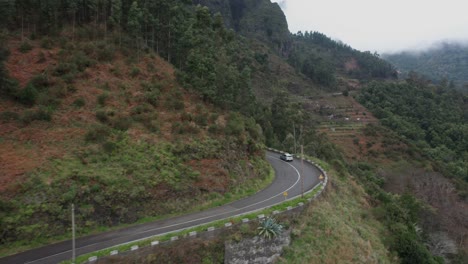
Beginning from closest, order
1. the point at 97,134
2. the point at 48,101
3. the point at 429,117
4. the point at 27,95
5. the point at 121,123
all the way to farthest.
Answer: the point at 97,134 → the point at 27,95 → the point at 121,123 → the point at 48,101 → the point at 429,117

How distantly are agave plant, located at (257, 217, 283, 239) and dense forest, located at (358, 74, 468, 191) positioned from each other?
152 feet

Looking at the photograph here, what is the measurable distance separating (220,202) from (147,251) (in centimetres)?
829

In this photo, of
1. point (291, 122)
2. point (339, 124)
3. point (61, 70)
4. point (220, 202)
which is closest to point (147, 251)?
point (220, 202)

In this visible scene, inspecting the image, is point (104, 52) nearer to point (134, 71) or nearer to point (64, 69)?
point (134, 71)

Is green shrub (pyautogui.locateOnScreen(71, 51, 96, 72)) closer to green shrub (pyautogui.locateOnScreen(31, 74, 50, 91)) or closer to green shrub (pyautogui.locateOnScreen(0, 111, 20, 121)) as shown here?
green shrub (pyautogui.locateOnScreen(31, 74, 50, 91))

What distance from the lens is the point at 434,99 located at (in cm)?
10044

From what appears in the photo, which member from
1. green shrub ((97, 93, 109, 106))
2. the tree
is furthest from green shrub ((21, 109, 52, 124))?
the tree

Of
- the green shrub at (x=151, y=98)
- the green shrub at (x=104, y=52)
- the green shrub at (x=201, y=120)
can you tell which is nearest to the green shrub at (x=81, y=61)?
the green shrub at (x=104, y=52)

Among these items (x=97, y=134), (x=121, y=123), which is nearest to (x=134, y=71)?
(x=121, y=123)

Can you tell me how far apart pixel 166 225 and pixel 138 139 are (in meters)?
7.56

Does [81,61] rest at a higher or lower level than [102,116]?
higher

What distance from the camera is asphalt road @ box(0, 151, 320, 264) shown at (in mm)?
16125

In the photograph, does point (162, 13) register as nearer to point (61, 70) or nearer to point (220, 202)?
point (61, 70)

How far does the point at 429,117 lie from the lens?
87.0 metres
